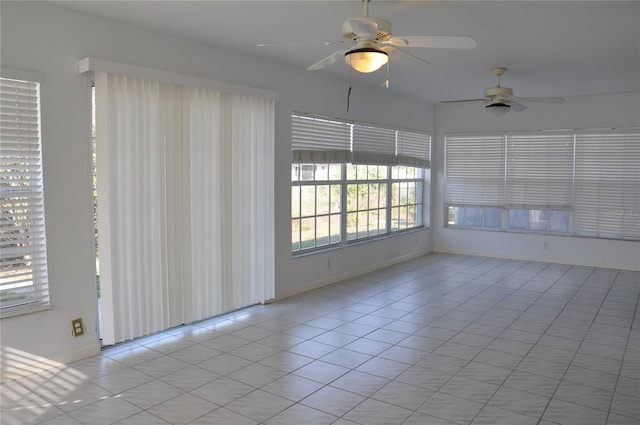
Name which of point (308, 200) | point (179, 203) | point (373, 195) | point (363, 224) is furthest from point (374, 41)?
point (373, 195)

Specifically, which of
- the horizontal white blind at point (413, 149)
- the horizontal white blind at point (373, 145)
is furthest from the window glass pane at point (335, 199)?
the horizontal white blind at point (413, 149)

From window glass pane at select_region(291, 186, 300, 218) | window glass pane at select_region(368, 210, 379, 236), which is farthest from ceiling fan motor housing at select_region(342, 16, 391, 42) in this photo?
window glass pane at select_region(368, 210, 379, 236)

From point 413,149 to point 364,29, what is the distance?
5592 mm

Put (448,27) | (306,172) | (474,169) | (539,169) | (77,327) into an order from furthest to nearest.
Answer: (474,169) → (539,169) → (306,172) → (448,27) → (77,327)

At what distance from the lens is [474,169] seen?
8.82 metres

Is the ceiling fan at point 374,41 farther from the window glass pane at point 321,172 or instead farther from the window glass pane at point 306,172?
the window glass pane at point 321,172

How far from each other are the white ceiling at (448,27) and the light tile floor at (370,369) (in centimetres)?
235

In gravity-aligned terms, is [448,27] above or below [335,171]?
above

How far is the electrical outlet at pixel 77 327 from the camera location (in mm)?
3828

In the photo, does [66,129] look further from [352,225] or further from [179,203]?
[352,225]

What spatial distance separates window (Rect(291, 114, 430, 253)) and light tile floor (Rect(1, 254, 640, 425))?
1.07 m

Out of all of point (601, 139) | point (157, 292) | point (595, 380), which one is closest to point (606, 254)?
point (601, 139)

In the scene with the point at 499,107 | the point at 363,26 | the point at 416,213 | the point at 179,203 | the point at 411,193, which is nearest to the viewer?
the point at 363,26

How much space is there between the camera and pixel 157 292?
14.2 ft
